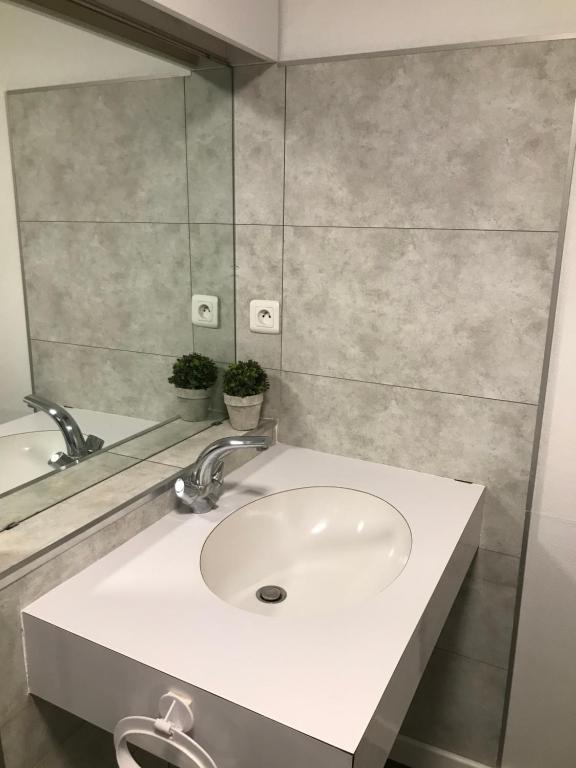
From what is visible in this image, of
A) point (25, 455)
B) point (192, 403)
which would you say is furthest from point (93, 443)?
point (192, 403)

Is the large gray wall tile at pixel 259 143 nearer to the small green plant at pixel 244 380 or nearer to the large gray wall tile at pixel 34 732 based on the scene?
the small green plant at pixel 244 380

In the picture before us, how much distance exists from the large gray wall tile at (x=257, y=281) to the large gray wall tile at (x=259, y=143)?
0.04m

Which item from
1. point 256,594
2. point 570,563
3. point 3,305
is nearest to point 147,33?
point 3,305

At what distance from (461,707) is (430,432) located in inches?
29.9

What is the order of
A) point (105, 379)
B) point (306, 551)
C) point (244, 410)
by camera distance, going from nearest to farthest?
point (306, 551) < point (105, 379) < point (244, 410)

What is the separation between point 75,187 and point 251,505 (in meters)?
0.79

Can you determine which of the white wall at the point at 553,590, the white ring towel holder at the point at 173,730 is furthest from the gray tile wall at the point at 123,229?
the white wall at the point at 553,590

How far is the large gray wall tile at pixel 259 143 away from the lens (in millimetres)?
1513

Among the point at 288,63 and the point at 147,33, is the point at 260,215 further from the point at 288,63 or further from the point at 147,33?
the point at 147,33

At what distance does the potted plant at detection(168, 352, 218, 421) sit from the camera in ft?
5.32

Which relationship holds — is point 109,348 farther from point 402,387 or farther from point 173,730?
point 173,730

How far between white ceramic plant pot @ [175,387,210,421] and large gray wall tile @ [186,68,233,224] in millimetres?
439

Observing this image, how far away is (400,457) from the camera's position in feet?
5.16

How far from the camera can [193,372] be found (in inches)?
64.2
